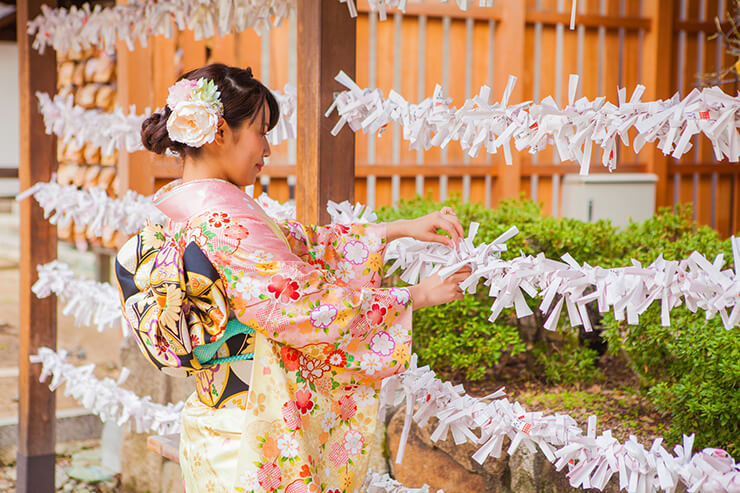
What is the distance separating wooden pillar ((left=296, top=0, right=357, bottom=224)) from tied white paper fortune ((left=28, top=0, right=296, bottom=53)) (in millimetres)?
277

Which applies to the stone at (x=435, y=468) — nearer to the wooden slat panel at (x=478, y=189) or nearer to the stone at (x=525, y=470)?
the stone at (x=525, y=470)

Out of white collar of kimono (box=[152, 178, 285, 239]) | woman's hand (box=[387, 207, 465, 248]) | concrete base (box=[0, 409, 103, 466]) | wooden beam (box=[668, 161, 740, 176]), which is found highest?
wooden beam (box=[668, 161, 740, 176])

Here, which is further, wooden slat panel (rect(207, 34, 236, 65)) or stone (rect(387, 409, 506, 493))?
wooden slat panel (rect(207, 34, 236, 65))

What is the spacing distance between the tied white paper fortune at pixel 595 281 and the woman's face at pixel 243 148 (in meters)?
0.43

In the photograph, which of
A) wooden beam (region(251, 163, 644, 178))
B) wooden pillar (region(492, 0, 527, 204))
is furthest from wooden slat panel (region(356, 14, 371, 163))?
wooden pillar (region(492, 0, 527, 204))

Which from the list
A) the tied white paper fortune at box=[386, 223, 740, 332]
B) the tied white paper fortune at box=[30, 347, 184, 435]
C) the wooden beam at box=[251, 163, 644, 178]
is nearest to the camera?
the tied white paper fortune at box=[386, 223, 740, 332]

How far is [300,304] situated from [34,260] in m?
2.20

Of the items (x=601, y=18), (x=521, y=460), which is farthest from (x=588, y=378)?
(x=601, y=18)

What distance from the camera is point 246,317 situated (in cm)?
154

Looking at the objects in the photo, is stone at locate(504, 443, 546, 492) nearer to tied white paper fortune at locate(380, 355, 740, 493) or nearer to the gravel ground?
tied white paper fortune at locate(380, 355, 740, 493)

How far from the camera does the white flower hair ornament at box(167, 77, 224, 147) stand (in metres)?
1.56

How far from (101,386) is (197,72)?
164 centimetres

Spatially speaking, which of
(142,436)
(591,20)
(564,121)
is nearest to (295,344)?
(564,121)

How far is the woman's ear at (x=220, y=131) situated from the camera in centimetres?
162
